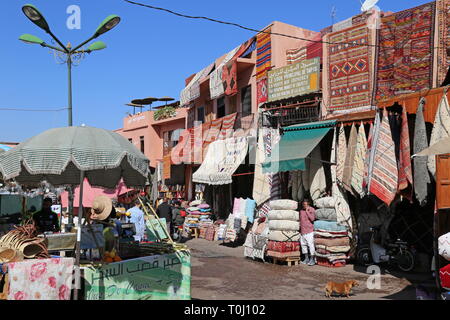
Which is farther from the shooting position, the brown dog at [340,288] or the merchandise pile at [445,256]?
the brown dog at [340,288]

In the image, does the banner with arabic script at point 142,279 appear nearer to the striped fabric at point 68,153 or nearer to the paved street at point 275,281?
the striped fabric at point 68,153

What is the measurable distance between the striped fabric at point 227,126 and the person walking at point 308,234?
23.7 ft

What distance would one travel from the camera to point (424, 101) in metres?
8.83

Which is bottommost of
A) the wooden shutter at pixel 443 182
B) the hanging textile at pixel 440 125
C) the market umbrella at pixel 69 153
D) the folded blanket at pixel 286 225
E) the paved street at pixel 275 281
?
the paved street at pixel 275 281

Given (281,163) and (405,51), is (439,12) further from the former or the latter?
(281,163)

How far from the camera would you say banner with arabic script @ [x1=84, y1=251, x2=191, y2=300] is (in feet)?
17.7

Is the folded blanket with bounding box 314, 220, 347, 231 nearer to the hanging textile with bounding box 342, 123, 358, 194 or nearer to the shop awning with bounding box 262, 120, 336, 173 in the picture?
the hanging textile with bounding box 342, 123, 358, 194

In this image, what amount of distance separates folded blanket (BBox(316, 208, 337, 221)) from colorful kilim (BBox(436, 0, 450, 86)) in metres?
3.97

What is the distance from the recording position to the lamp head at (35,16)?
992 cm

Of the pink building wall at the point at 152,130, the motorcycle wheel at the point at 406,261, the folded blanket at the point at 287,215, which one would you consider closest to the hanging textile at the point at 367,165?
the motorcycle wheel at the point at 406,261

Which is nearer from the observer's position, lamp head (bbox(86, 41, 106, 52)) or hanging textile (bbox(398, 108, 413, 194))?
hanging textile (bbox(398, 108, 413, 194))

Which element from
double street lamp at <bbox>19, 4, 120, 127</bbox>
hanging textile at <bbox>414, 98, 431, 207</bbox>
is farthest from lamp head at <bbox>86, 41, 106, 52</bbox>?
hanging textile at <bbox>414, 98, 431, 207</bbox>

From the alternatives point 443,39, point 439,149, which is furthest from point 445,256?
point 443,39

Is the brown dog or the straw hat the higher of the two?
the straw hat
